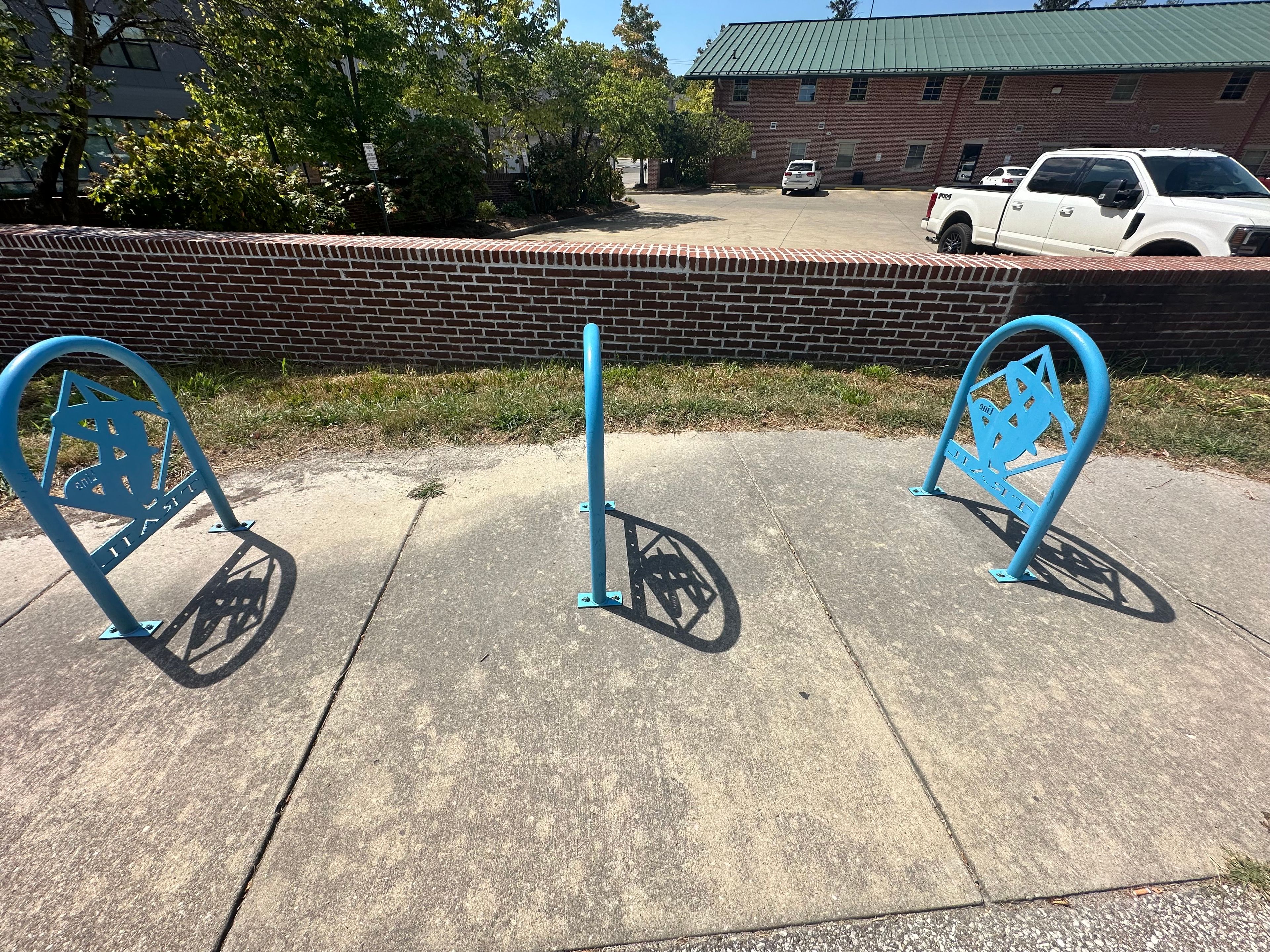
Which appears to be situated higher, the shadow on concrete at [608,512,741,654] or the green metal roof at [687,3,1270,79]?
the green metal roof at [687,3,1270,79]

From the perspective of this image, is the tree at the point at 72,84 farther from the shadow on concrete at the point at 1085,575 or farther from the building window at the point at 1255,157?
the building window at the point at 1255,157

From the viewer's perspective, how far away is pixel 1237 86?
88.5 ft

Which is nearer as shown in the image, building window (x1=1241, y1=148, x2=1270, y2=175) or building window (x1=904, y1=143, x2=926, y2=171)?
building window (x1=1241, y1=148, x2=1270, y2=175)

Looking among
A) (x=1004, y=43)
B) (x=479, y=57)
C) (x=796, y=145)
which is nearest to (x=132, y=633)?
(x=479, y=57)

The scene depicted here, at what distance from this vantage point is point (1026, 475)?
3.69m

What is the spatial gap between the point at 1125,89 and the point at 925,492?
39.8 m

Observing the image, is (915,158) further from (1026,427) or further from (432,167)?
(1026,427)

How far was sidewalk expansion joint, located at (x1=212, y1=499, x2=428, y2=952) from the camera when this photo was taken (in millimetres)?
1495

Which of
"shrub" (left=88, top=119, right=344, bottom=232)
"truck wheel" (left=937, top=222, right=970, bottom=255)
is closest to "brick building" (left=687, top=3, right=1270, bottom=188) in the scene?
"truck wheel" (left=937, top=222, right=970, bottom=255)

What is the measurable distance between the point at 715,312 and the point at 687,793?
4049mm

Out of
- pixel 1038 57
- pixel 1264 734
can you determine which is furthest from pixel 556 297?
pixel 1038 57

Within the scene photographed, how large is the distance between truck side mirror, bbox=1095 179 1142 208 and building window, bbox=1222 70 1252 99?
3478 centimetres

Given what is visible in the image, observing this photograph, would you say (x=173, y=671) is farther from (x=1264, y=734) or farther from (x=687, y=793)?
(x=1264, y=734)

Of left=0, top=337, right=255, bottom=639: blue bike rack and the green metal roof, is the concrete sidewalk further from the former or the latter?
the green metal roof
